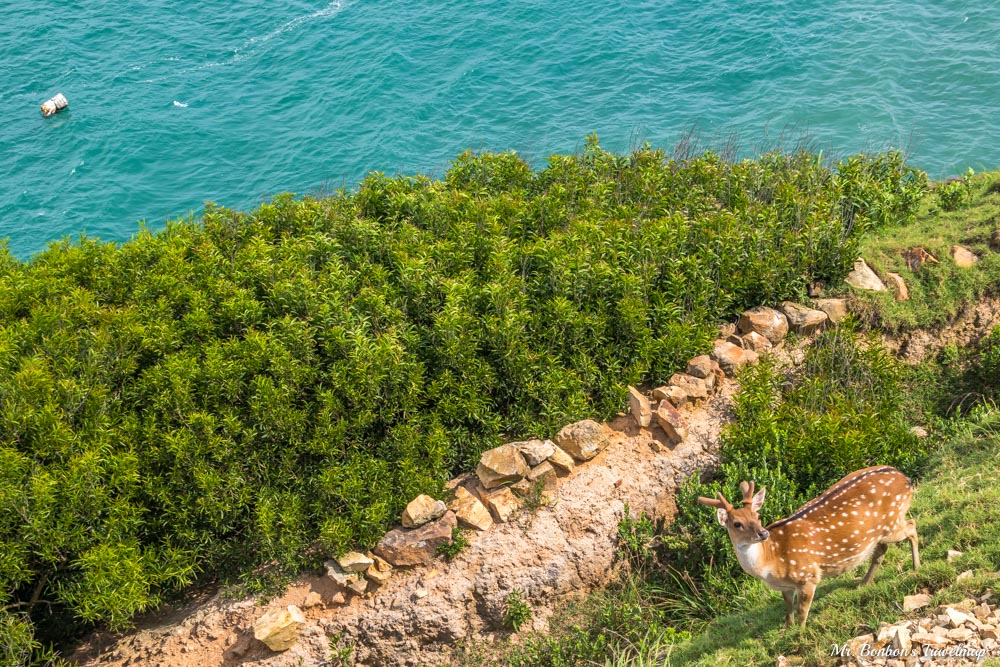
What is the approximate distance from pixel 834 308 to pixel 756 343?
134 centimetres

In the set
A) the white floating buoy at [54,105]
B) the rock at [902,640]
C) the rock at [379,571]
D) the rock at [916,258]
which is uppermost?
the white floating buoy at [54,105]

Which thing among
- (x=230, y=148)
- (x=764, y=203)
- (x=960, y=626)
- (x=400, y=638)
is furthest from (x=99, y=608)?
(x=230, y=148)

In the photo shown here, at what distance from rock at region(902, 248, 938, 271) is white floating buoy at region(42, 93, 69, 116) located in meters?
24.2

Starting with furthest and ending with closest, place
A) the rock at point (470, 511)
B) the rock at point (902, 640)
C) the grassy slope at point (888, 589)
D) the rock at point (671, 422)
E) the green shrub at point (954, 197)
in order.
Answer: the green shrub at point (954, 197) → the rock at point (671, 422) → the rock at point (470, 511) → the grassy slope at point (888, 589) → the rock at point (902, 640)

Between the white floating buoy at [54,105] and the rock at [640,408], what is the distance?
23.0 metres

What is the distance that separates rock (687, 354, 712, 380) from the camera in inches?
395

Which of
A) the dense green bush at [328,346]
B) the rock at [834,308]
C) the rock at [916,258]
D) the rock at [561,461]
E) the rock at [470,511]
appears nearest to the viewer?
the dense green bush at [328,346]

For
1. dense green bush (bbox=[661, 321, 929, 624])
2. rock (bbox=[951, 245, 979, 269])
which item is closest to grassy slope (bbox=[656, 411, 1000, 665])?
dense green bush (bbox=[661, 321, 929, 624])

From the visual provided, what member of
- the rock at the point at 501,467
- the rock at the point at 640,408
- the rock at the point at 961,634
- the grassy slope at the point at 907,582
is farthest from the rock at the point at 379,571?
the rock at the point at 961,634

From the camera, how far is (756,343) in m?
10.5

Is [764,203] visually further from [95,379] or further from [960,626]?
[95,379]

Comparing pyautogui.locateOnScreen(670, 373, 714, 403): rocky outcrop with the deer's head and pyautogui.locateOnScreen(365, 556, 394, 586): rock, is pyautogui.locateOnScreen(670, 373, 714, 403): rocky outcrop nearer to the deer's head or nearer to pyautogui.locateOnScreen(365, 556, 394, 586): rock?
the deer's head

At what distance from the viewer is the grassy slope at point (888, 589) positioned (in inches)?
268

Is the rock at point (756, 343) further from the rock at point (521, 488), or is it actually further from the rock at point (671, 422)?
the rock at point (521, 488)
